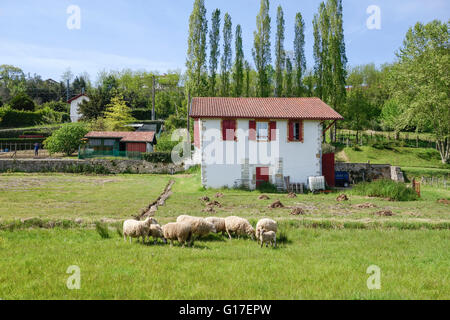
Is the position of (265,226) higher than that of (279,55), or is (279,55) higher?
(279,55)

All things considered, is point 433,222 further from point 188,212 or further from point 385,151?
point 385,151

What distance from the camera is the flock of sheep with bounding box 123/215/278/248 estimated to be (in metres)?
10.2

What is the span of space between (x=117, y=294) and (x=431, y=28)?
48214 millimetres

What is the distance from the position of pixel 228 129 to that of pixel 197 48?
2494 centimetres

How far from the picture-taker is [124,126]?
52406mm

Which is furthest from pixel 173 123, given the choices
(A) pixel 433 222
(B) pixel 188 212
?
(A) pixel 433 222

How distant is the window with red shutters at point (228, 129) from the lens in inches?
1024

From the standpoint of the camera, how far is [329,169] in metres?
28.1

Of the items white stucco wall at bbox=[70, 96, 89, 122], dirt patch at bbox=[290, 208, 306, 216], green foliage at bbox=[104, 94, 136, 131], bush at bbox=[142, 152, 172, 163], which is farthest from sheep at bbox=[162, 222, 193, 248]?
white stucco wall at bbox=[70, 96, 89, 122]

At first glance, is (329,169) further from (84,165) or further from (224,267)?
(84,165)

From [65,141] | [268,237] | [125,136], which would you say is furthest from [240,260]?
[65,141]

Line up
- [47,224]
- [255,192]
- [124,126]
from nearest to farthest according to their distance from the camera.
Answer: [47,224], [255,192], [124,126]

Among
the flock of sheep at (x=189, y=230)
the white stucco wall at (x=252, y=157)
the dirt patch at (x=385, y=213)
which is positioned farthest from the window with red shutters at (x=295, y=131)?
the flock of sheep at (x=189, y=230)

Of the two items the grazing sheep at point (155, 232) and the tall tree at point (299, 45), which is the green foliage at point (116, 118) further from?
the grazing sheep at point (155, 232)
